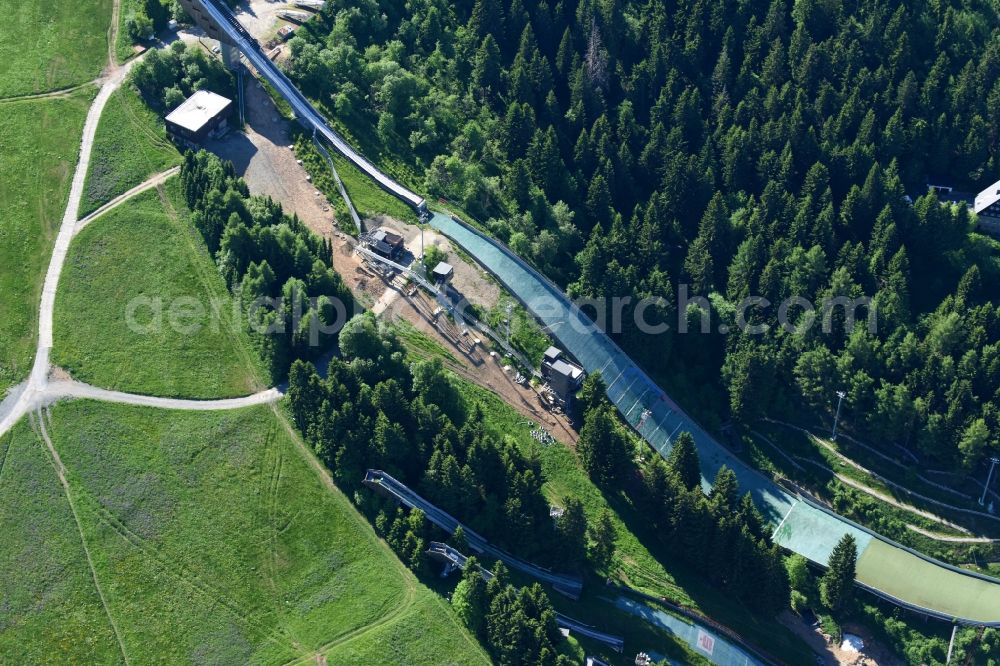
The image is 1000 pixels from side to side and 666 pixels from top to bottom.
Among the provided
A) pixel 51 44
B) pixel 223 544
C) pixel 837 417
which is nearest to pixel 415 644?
pixel 223 544

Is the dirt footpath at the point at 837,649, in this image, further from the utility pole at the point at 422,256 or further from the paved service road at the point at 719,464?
the utility pole at the point at 422,256

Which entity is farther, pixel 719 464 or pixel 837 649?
pixel 719 464

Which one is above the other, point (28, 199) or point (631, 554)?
point (28, 199)

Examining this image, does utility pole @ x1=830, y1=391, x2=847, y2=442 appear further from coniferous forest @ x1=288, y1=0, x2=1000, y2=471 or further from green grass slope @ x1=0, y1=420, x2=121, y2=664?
green grass slope @ x1=0, y1=420, x2=121, y2=664

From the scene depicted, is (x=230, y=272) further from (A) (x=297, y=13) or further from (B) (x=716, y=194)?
(B) (x=716, y=194)

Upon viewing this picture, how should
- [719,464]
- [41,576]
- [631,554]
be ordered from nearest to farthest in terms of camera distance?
[41,576]
[631,554]
[719,464]

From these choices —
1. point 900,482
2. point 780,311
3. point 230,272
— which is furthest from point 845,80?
point 230,272

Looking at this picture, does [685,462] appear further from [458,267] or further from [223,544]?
[223,544]
